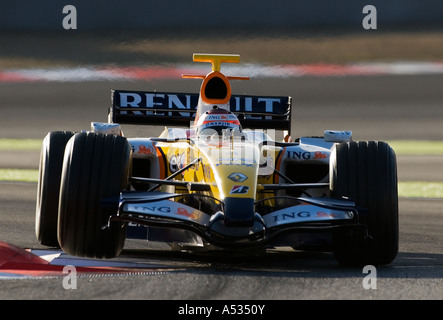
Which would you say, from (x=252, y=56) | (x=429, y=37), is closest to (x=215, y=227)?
(x=252, y=56)

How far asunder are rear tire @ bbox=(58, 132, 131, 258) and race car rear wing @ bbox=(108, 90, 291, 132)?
324 centimetres

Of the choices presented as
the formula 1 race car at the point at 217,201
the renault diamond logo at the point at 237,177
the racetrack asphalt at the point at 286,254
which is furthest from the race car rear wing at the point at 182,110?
the renault diamond logo at the point at 237,177

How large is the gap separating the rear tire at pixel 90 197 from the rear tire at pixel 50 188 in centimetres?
83

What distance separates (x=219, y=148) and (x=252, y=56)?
12182 millimetres

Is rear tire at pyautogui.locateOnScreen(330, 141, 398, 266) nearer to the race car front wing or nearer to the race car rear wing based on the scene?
the race car front wing

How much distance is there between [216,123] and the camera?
872 cm

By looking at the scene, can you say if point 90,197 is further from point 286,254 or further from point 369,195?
point 286,254

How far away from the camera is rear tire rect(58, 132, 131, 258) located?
271 inches

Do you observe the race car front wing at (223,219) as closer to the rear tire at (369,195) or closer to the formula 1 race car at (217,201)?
the formula 1 race car at (217,201)

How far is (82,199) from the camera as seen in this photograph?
6.88 meters

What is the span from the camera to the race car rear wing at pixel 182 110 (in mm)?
10344

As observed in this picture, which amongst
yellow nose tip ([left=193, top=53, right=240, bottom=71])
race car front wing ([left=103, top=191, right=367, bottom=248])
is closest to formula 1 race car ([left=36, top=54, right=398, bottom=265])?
race car front wing ([left=103, top=191, right=367, bottom=248])

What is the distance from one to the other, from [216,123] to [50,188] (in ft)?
5.56

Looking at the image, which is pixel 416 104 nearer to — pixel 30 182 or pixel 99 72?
pixel 99 72
